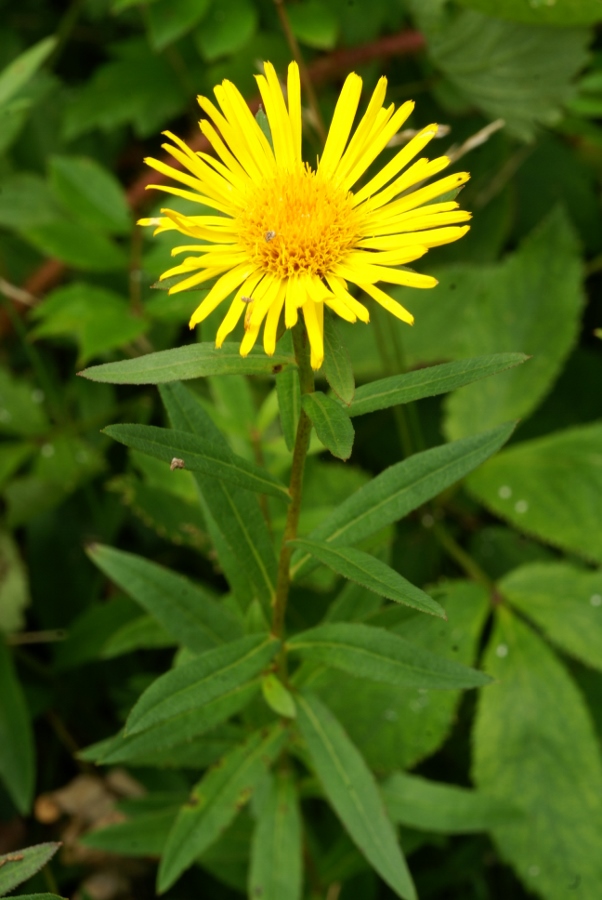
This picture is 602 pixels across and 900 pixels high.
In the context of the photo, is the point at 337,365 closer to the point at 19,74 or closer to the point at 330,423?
the point at 330,423

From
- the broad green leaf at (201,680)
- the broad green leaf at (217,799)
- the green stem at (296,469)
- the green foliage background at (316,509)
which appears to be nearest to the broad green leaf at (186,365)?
the green stem at (296,469)

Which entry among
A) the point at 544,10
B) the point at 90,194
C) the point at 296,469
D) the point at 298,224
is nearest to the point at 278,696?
the point at 296,469

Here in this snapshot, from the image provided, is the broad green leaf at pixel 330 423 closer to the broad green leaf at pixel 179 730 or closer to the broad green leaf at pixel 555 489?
the broad green leaf at pixel 179 730

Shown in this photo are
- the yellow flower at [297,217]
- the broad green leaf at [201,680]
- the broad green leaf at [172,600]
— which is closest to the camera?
the yellow flower at [297,217]

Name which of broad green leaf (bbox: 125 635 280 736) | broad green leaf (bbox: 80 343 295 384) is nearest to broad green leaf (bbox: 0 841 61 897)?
broad green leaf (bbox: 125 635 280 736)

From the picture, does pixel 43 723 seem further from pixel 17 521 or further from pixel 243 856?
pixel 243 856

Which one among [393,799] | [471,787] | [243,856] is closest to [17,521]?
[243,856]
